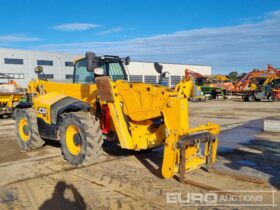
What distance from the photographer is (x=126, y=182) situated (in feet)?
17.6

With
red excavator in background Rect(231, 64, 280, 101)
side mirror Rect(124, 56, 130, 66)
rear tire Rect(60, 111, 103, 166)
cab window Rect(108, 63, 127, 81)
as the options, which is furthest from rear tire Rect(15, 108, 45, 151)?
red excavator in background Rect(231, 64, 280, 101)

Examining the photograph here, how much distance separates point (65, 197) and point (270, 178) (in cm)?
359

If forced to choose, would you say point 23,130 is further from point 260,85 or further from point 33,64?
point 33,64

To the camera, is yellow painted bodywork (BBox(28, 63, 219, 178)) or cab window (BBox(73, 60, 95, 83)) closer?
yellow painted bodywork (BBox(28, 63, 219, 178))

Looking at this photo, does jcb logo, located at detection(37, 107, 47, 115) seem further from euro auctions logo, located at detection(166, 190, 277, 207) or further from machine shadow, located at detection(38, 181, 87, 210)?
euro auctions logo, located at detection(166, 190, 277, 207)

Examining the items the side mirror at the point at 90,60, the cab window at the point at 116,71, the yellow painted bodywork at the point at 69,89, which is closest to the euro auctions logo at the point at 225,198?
the side mirror at the point at 90,60

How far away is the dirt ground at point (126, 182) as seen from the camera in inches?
178

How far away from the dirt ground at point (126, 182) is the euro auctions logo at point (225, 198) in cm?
1

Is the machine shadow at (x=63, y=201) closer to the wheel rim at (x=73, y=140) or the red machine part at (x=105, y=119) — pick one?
the wheel rim at (x=73, y=140)

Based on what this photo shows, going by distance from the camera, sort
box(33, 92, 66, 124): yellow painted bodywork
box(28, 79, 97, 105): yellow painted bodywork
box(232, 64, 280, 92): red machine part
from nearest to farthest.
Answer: box(28, 79, 97, 105): yellow painted bodywork < box(33, 92, 66, 124): yellow painted bodywork < box(232, 64, 280, 92): red machine part

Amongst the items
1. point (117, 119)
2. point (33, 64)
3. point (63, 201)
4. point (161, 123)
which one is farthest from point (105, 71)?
point (33, 64)

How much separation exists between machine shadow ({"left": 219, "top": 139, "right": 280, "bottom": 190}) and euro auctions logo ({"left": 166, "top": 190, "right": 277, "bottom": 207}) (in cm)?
55

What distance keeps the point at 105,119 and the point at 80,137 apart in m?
0.70

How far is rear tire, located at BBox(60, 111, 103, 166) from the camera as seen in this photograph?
608 cm
